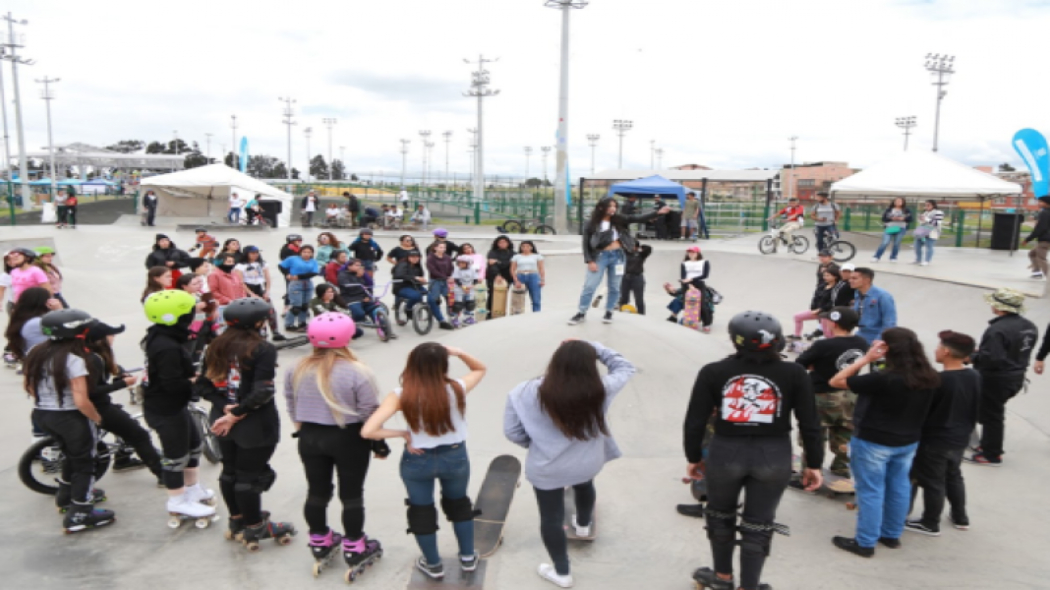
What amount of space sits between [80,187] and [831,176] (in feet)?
250

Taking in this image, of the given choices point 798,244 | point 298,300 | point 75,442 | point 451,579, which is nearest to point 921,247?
point 798,244

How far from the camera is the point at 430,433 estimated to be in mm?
3621

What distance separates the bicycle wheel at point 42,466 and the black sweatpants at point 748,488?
4.47 metres

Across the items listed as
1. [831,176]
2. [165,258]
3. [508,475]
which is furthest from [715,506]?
[831,176]

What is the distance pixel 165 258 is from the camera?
10.3 meters

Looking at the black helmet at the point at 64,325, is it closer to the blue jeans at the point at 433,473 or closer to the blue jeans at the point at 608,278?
the blue jeans at the point at 433,473

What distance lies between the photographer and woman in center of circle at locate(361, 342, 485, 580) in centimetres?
359

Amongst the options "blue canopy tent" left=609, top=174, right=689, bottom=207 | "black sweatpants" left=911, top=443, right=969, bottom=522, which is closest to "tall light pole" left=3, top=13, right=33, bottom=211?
"blue canopy tent" left=609, top=174, right=689, bottom=207

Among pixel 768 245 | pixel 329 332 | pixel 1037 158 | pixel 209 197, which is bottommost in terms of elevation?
pixel 768 245

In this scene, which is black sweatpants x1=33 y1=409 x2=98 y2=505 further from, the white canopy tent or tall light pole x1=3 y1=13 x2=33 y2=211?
tall light pole x1=3 y1=13 x2=33 y2=211

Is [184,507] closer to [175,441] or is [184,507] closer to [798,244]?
[175,441]

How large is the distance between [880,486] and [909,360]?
32.8 inches

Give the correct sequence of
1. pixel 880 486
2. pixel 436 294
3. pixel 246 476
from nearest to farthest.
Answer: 1. pixel 246 476
2. pixel 880 486
3. pixel 436 294

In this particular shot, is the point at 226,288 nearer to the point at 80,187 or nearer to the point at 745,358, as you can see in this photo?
the point at 745,358
